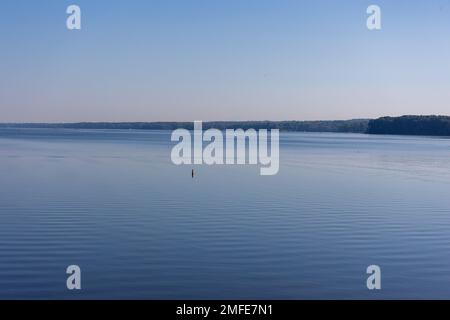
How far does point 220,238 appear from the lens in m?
16.4

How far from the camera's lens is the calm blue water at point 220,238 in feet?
39.1

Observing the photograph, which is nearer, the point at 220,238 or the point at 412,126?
the point at 220,238

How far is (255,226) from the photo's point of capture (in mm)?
18297

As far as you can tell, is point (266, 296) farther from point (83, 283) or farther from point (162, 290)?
point (83, 283)

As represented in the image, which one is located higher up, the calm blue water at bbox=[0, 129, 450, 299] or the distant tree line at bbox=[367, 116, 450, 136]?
the distant tree line at bbox=[367, 116, 450, 136]

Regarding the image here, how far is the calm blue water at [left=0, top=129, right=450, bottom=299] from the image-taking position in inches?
469

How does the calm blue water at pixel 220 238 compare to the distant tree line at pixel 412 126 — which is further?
the distant tree line at pixel 412 126

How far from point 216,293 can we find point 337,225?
8406mm

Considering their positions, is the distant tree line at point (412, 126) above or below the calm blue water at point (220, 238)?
above

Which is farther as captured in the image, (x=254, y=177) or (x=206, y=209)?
(x=254, y=177)

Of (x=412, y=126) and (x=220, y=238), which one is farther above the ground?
(x=412, y=126)
